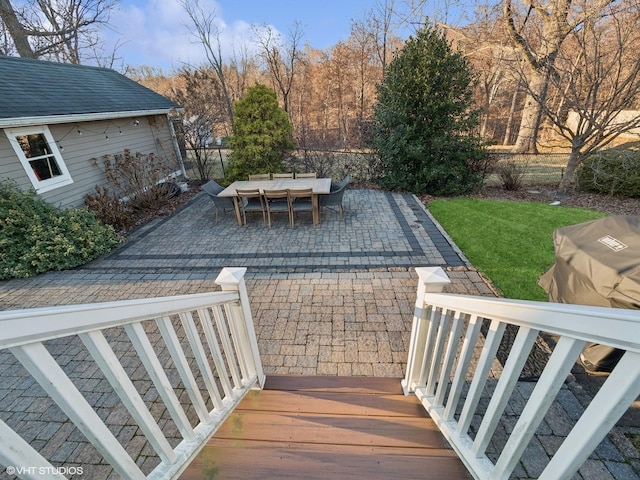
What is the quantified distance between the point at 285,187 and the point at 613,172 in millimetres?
9779

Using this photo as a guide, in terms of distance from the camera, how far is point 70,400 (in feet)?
2.82

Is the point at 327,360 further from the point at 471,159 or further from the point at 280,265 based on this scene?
the point at 471,159

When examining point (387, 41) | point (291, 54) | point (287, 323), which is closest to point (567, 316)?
point (287, 323)

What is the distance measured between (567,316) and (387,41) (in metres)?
20.7

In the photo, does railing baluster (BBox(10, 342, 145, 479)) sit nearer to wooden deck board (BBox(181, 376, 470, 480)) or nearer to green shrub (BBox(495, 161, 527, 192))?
wooden deck board (BBox(181, 376, 470, 480))

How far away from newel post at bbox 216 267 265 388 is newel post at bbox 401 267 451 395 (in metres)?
1.19

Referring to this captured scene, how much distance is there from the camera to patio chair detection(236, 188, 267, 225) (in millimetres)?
6348

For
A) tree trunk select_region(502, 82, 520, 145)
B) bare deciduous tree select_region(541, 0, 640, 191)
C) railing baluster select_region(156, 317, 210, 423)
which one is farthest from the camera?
tree trunk select_region(502, 82, 520, 145)

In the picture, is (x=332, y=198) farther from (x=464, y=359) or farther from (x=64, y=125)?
(x=64, y=125)

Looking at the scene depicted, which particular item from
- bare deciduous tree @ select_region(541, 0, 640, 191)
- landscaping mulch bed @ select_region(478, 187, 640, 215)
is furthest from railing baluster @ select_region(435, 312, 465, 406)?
bare deciduous tree @ select_region(541, 0, 640, 191)

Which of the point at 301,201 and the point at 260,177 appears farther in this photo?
the point at 260,177

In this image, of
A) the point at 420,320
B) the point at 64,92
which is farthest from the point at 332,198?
the point at 64,92

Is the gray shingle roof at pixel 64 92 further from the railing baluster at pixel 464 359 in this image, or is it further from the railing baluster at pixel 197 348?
the railing baluster at pixel 464 359

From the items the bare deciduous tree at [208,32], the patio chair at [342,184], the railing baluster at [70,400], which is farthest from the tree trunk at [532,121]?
the railing baluster at [70,400]
